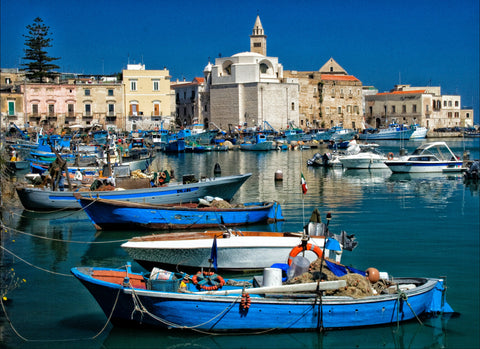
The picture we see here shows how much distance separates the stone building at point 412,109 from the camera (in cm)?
8400

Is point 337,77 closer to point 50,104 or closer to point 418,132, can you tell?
point 418,132

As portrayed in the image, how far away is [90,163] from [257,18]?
49253 millimetres

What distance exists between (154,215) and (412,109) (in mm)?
74171

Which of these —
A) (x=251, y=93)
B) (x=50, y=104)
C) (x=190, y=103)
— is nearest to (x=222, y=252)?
(x=50, y=104)

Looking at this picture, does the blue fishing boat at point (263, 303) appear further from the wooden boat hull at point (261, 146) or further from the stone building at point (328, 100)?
the stone building at point (328, 100)

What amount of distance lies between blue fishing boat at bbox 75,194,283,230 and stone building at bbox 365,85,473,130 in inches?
2734

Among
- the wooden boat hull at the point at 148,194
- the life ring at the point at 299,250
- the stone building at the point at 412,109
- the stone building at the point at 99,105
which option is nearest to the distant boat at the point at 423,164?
the wooden boat hull at the point at 148,194

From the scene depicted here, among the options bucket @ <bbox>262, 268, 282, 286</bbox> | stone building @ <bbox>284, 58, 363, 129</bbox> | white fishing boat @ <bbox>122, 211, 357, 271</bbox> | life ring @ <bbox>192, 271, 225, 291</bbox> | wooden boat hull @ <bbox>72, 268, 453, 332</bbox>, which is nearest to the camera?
wooden boat hull @ <bbox>72, 268, 453, 332</bbox>

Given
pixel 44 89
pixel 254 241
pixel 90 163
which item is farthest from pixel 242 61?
pixel 254 241

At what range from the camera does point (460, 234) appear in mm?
15320

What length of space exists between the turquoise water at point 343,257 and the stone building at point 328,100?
47164mm

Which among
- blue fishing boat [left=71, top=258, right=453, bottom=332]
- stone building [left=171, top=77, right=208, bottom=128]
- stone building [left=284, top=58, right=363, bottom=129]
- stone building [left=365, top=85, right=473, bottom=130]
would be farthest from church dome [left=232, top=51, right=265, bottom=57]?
blue fishing boat [left=71, top=258, right=453, bottom=332]

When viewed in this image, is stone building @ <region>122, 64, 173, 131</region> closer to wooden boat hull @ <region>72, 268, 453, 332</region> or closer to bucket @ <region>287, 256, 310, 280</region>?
bucket @ <region>287, 256, 310, 280</region>

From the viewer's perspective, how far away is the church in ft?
218
